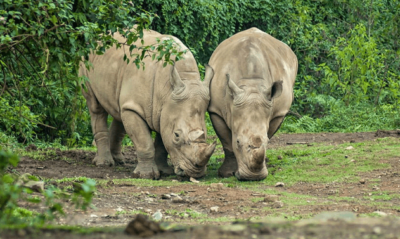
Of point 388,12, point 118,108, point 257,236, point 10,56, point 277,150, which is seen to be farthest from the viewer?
point 388,12

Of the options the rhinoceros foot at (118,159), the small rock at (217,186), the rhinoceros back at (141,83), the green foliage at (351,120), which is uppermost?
the rhinoceros back at (141,83)

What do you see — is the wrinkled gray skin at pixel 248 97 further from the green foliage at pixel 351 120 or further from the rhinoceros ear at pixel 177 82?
→ the green foliage at pixel 351 120

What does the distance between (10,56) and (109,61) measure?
2.32 meters

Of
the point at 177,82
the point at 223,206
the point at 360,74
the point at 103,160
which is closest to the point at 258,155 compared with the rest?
the point at 177,82

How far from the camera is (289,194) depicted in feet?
26.4

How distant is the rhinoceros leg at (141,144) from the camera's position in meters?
9.41

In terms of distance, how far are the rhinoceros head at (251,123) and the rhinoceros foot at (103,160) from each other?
226cm

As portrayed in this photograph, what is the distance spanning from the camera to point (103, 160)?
10.6 m

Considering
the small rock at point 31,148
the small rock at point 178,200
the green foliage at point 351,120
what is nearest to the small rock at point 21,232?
the small rock at point 178,200

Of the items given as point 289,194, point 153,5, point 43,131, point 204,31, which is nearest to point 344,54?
point 204,31

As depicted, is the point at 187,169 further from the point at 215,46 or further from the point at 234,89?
the point at 215,46

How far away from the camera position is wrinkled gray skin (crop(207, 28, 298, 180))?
29.2 ft

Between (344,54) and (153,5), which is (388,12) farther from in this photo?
(153,5)

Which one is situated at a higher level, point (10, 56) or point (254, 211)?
point (10, 56)
